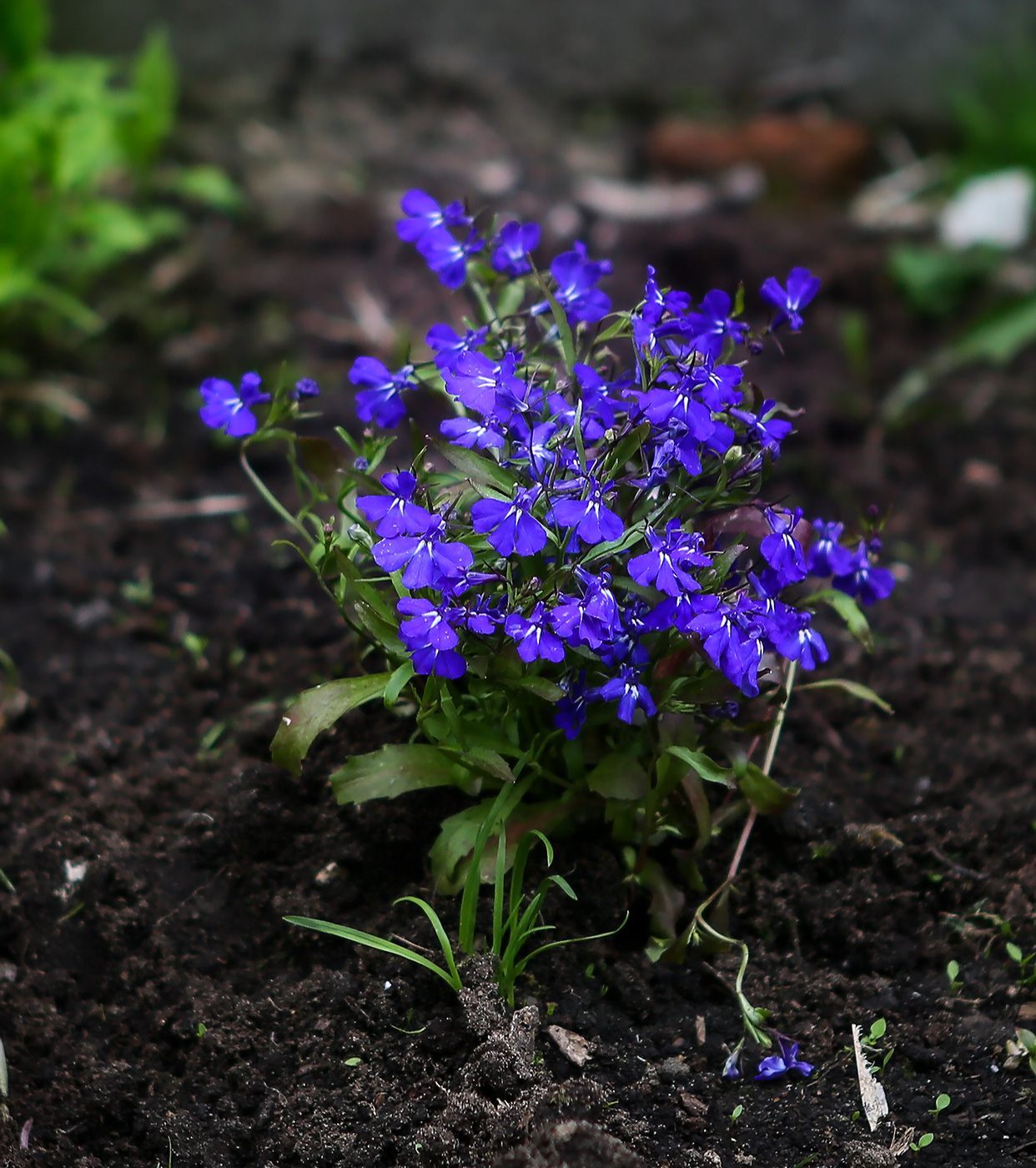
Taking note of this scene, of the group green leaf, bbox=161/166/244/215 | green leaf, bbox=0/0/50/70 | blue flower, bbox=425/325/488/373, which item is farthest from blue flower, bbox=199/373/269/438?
green leaf, bbox=0/0/50/70

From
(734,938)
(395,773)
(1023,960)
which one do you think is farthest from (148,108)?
(1023,960)

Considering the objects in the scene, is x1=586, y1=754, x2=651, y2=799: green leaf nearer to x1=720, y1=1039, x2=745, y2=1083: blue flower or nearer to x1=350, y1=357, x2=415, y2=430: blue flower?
x1=720, y1=1039, x2=745, y2=1083: blue flower

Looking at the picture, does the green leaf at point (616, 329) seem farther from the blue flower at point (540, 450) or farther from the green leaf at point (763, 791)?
the green leaf at point (763, 791)

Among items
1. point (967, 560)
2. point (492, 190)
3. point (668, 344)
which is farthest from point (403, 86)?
point (668, 344)

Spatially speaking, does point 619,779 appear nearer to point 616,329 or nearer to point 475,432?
point 475,432

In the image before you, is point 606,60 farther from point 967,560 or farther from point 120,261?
point 967,560

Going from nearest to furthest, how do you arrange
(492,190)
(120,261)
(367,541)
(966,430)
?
1. (367,541)
2. (966,430)
3. (120,261)
4. (492,190)

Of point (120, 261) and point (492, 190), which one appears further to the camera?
point (492, 190)
